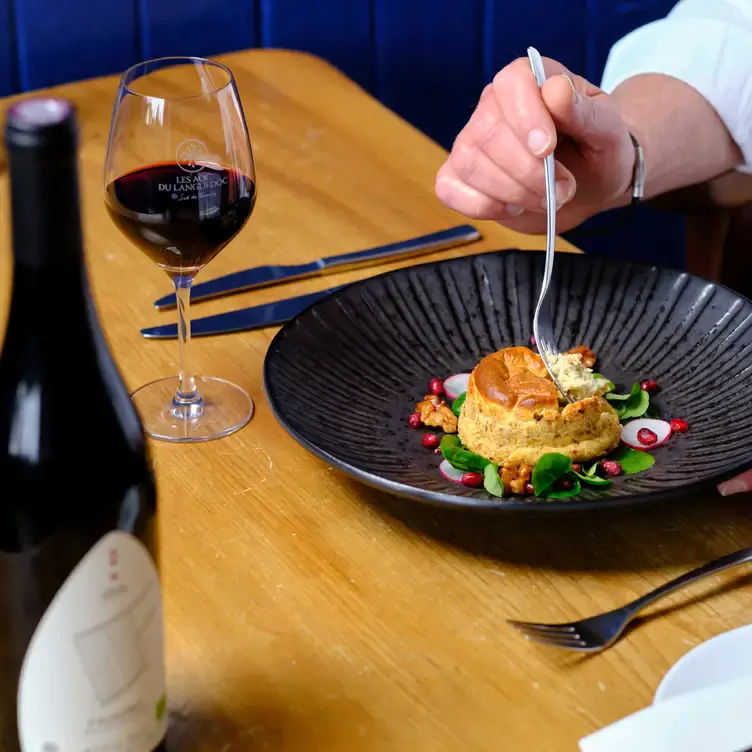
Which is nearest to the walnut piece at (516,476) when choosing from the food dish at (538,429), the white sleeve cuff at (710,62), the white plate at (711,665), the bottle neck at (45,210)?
the food dish at (538,429)

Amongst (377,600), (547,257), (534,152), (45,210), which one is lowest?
(377,600)

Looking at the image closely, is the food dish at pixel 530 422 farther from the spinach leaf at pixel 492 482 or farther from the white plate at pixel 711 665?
the white plate at pixel 711 665

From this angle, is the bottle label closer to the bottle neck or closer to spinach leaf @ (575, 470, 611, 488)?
the bottle neck

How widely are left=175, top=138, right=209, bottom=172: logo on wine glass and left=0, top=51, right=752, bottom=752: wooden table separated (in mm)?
206

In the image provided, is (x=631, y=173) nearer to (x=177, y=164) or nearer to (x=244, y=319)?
(x=244, y=319)

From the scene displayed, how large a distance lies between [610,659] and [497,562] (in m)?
0.13

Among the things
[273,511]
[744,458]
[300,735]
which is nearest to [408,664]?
[300,735]

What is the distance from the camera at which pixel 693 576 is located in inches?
32.2

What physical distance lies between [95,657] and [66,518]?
0.07 meters

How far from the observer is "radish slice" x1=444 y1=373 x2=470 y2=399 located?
3.59 feet

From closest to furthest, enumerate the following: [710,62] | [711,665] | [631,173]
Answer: [711,665]
[631,173]
[710,62]

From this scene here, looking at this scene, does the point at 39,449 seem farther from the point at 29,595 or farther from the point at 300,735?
the point at 300,735

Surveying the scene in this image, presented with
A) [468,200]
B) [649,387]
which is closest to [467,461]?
[649,387]

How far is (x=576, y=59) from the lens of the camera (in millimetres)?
2697
